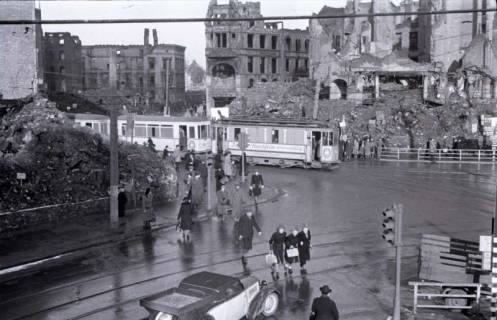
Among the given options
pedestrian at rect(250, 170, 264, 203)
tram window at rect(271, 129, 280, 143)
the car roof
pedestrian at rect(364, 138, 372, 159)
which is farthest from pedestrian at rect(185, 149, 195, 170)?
the car roof

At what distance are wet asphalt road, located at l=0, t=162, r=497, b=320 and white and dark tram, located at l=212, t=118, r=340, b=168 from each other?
20.7 ft

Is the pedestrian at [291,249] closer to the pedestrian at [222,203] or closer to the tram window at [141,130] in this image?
the pedestrian at [222,203]

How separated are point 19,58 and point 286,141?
26208 millimetres

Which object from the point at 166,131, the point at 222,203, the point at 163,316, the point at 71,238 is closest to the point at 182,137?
the point at 166,131

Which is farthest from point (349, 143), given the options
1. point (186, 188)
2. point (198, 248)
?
point (198, 248)

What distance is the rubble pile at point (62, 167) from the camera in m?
22.8

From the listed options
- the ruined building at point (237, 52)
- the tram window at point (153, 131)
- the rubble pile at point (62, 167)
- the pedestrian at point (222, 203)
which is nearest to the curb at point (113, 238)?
the pedestrian at point (222, 203)

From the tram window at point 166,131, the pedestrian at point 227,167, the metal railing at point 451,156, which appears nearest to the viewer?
the pedestrian at point 227,167

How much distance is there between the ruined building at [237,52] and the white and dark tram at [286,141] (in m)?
31.2

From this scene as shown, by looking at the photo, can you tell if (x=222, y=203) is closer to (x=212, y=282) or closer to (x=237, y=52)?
(x=212, y=282)

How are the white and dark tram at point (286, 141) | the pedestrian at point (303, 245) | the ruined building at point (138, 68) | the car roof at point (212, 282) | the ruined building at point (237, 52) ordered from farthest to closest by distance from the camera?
the ruined building at point (138, 68)
the ruined building at point (237, 52)
the white and dark tram at point (286, 141)
the pedestrian at point (303, 245)
the car roof at point (212, 282)

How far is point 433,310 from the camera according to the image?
43.7ft

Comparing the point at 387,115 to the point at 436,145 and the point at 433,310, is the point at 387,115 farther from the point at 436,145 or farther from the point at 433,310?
the point at 433,310

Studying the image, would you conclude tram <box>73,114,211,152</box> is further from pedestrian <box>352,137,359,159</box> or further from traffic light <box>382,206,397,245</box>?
traffic light <box>382,206,397,245</box>
